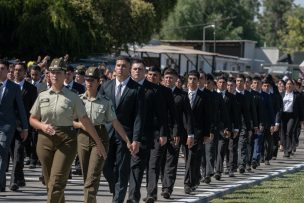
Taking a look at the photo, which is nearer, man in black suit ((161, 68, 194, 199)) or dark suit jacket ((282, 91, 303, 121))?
man in black suit ((161, 68, 194, 199))

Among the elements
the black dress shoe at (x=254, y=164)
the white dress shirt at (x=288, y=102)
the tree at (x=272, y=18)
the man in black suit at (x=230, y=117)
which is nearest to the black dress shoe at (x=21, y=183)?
the man in black suit at (x=230, y=117)

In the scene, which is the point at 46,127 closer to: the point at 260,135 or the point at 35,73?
the point at 35,73

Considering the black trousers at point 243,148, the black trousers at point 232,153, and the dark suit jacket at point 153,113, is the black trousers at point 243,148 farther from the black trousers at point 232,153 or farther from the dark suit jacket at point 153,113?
the dark suit jacket at point 153,113

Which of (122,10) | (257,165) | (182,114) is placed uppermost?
(122,10)

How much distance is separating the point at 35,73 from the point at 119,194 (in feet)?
21.8

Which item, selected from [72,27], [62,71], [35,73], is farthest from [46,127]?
[72,27]

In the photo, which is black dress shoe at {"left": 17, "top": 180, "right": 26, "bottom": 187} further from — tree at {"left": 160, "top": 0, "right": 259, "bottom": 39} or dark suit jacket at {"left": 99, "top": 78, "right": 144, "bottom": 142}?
tree at {"left": 160, "top": 0, "right": 259, "bottom": 39}

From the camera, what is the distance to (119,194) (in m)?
11.8

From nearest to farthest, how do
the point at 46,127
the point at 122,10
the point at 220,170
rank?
the point at 46,127
the point at 220,170
the point at 122,10

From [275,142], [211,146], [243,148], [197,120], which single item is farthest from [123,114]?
[275,142]

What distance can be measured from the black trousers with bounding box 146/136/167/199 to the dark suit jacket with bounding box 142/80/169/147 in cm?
47

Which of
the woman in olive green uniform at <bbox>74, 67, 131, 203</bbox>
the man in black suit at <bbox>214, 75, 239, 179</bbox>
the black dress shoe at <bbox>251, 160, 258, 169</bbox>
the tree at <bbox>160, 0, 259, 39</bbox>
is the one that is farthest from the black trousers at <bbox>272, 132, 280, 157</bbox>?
the tree at <bbox>160, 0, 259, 39</bbox>

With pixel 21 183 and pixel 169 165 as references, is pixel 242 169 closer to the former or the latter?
pixel 169 165

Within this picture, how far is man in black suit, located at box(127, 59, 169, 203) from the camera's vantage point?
12531 millimetres
